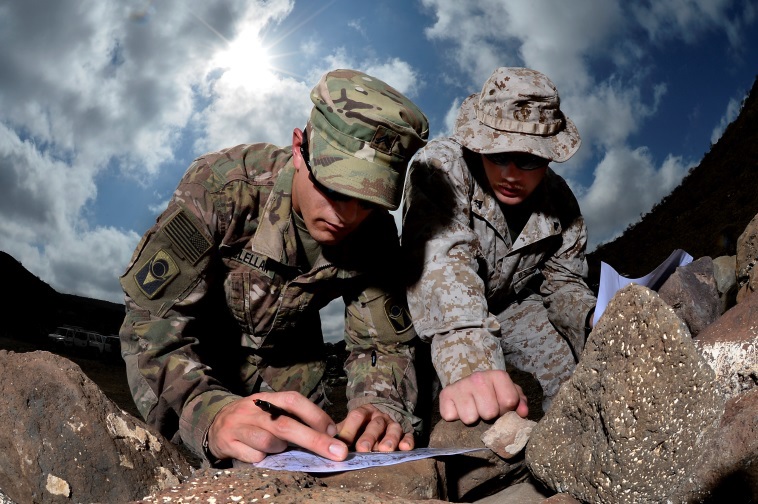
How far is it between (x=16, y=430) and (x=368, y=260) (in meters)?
1.51

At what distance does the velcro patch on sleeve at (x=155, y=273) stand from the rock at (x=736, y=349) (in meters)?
1.81

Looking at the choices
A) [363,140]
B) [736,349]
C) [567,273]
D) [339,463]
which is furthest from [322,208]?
[567,273]


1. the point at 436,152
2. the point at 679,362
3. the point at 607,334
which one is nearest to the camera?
the point at 679,362

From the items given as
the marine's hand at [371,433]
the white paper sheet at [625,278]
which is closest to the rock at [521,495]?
the marine's hand at [371,433]

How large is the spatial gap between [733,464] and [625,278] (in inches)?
37.7

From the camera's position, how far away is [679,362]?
138cm

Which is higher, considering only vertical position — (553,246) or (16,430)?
(553,246)

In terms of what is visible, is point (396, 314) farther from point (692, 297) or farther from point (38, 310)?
point (38, 310)

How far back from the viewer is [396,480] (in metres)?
1.78

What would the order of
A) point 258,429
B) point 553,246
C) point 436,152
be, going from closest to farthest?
point 258,429
point 436,152
point 553,246

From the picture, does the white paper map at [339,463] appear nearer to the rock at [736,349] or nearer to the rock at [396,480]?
the rock at [396,480]

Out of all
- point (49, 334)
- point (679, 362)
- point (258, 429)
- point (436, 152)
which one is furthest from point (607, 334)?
point (49, 334)

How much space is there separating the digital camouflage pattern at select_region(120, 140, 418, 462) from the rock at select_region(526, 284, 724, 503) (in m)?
1.17

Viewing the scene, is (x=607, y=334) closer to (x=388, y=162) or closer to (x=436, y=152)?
(x=388, y=162)
